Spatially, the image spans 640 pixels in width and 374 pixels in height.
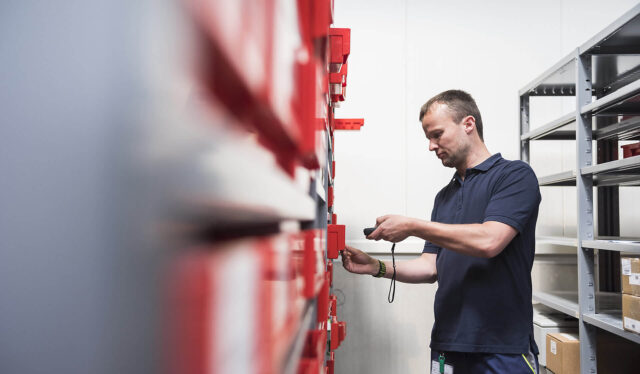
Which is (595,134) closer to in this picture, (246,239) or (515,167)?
(515,167)

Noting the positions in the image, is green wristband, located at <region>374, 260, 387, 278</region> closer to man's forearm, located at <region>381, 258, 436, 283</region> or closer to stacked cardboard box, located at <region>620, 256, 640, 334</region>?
man's forearm, located at <region>381, 258, 436, 283</region>

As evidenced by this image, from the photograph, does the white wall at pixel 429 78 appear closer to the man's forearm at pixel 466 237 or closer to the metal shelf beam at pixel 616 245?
the metal shelf beam at pixel 616 245

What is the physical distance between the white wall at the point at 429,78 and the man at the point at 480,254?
92 centimetres

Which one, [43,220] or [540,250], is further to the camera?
[540,250]

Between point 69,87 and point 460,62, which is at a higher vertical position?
point 460,62

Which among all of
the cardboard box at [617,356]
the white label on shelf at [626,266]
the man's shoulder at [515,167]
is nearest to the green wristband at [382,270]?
the man's shoulder at [515,167]

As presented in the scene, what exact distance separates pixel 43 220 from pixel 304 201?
34cm

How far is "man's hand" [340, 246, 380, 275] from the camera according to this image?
1752 mm

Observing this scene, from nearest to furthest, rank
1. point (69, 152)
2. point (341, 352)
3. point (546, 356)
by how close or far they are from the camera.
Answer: point (69, 152)
point (546, 356)
point (341, 352)

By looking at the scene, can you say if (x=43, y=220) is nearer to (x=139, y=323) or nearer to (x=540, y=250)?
(x=139, y=323)

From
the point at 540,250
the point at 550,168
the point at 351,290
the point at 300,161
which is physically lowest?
the point at 351,290

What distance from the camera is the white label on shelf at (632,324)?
5.39ft

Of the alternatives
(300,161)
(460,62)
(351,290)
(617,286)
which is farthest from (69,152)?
(617,286)

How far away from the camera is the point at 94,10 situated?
12 cm
